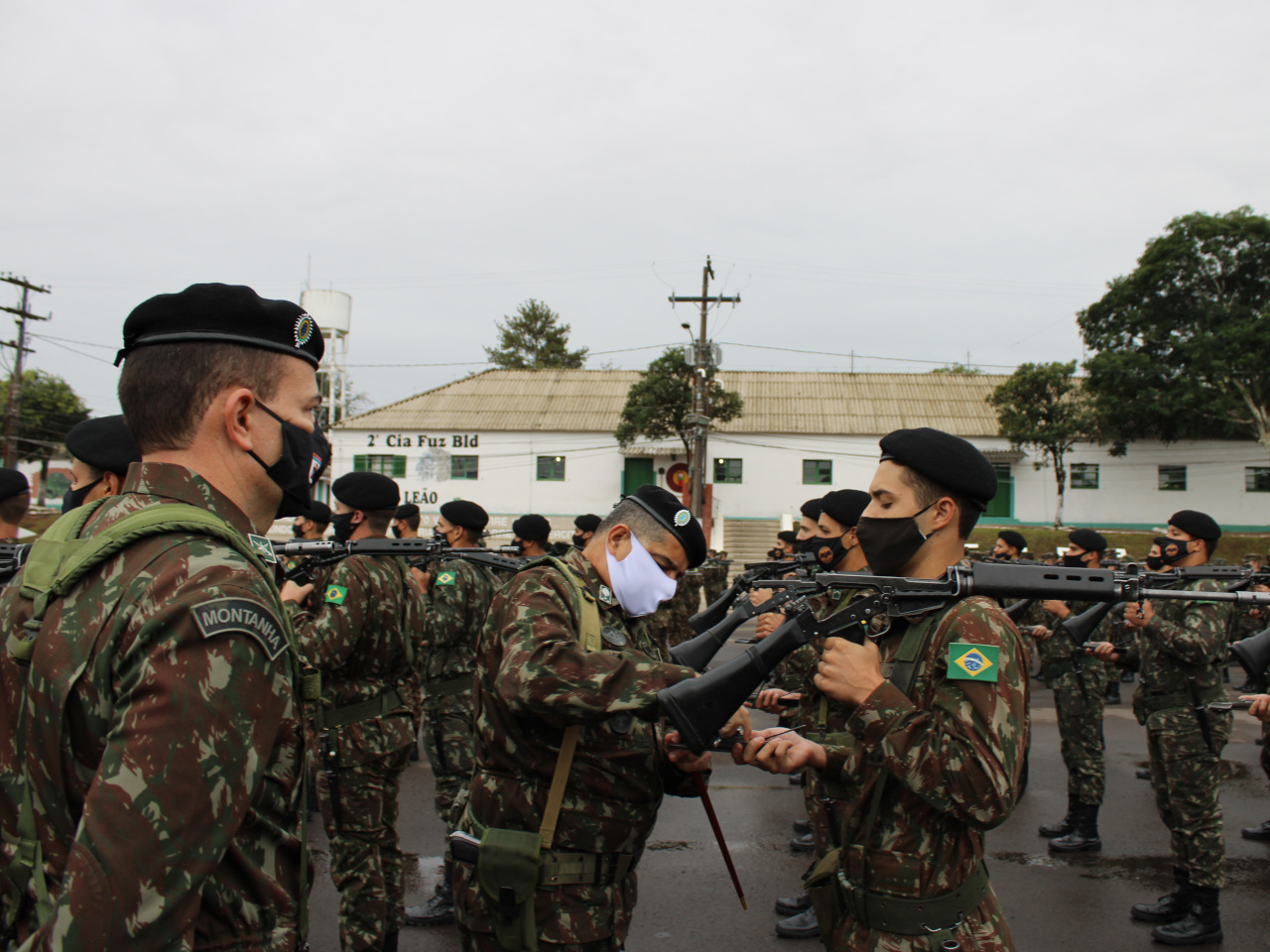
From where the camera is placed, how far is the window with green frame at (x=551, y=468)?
126ft

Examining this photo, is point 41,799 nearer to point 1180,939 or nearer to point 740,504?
point 1180,939

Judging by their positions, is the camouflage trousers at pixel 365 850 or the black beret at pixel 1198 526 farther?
the black beret at pixel 1198 526

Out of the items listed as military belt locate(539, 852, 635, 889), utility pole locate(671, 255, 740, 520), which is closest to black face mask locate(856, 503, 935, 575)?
military belt locate(539, 852, 635, 889)

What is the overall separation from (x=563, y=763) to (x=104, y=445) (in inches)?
99.8

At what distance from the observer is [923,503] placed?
2.92 m

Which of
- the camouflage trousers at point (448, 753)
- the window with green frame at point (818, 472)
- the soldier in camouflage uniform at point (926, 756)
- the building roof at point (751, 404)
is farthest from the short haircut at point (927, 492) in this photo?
the building roof at point (751, 404)

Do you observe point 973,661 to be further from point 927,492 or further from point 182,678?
point 182,678

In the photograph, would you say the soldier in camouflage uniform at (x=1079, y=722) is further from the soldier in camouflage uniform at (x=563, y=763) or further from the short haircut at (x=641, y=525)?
the soldier in camouflage uniform at (x=563, y=763)

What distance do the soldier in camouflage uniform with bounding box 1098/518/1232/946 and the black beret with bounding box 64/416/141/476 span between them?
20.7ft

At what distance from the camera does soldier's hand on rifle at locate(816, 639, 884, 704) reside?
2545 millimetres

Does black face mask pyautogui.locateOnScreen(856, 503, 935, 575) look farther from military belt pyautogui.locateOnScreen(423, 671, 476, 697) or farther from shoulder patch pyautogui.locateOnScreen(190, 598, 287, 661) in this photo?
military belt pyautogui.locateOnScreen(423, 671, 476, 697)

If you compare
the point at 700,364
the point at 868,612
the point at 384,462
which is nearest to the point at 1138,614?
the point at 868,612

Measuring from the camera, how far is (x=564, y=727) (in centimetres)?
279

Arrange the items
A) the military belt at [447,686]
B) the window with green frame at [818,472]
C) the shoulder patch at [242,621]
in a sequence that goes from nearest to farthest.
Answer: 1. the shoulder patch at [242,621]
2. the military belt at [447,686]
3. the window with green frame at [818,472]
